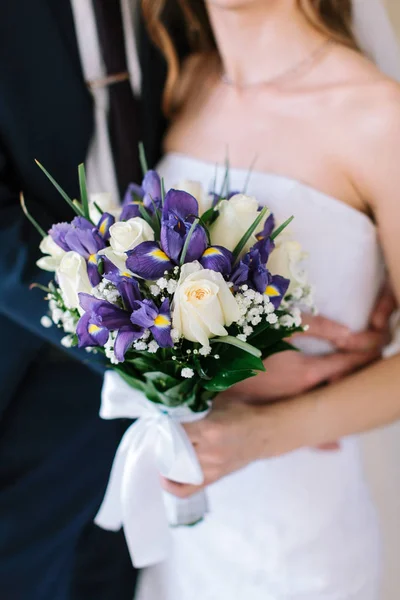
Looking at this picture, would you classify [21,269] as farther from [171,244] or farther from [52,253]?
[171,244]

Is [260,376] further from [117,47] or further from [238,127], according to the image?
[117,47]

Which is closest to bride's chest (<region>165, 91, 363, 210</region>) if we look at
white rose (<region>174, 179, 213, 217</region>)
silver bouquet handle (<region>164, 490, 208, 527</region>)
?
white rose (<region>174, 179, 213, 217</region>)

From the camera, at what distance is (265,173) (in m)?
1.02

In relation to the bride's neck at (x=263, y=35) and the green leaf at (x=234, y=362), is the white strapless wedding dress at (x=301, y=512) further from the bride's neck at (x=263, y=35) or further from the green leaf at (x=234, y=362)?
the green leaf at (x=234, y=362)

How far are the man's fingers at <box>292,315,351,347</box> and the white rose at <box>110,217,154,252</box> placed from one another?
0.47 meters

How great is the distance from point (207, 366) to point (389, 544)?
45.6 inches

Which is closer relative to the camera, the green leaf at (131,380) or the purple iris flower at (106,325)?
the purple iris flower at (106,325)

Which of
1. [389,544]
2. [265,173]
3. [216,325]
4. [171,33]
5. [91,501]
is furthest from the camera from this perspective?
[389,544]

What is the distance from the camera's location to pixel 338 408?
3.24ft

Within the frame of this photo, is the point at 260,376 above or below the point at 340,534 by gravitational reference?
above

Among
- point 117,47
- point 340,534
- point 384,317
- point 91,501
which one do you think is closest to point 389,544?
point 340,534

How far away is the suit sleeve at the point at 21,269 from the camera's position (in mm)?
970

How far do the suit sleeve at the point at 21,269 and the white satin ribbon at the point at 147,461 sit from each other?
0.40 feet

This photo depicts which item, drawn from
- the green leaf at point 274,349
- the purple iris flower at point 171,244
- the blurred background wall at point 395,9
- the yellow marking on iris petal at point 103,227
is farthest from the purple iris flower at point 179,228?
the blurred background wall at point 395,9
